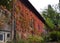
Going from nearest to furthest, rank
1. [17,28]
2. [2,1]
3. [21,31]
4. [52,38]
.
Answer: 1. [2,1]
2. [17,28]
3. [21,31]
4. [52,38]

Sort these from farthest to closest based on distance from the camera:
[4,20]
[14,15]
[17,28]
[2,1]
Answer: [17,28] → [14,15] → [4,20] → [2,1]

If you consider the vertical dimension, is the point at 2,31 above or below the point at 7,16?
below

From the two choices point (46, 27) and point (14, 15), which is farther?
point (46, 27)

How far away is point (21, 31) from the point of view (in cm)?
2025

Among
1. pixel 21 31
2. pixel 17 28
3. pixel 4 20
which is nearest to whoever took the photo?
pixel 4 20

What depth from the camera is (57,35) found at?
1097 inches

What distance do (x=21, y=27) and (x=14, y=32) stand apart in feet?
6.94

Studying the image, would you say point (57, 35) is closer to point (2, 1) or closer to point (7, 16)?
point (7, 16)

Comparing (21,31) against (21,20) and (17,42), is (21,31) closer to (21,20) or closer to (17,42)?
(21,20)

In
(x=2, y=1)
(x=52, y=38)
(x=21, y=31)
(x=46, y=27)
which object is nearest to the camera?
(x=2, y=1)

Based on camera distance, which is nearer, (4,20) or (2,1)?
(2,1)

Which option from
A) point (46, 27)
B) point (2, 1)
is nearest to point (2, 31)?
point (2, 1)

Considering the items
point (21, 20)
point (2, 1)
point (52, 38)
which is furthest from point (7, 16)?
point (52, 38)

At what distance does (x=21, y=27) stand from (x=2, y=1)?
10993mm
